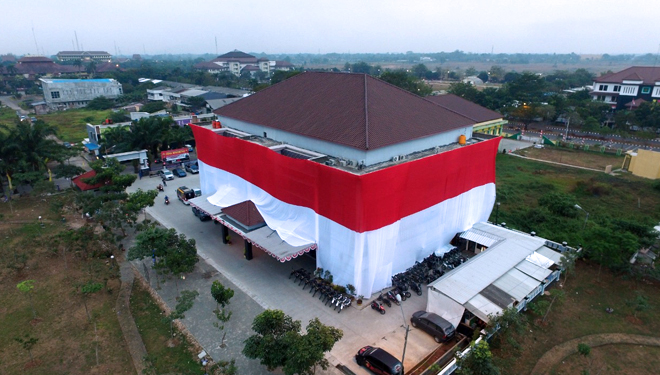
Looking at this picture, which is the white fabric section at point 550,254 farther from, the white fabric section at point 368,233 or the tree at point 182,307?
the tree at point 182,307

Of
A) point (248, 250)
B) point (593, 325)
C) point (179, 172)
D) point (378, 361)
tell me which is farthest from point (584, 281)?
point (179, 172)

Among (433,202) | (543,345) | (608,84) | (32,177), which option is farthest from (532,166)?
(32,177)

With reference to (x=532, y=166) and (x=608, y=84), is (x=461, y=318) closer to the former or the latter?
(x=532, y=166)

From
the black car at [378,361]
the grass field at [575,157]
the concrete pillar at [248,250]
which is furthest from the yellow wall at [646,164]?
A: the concrete pillar at [248,250]

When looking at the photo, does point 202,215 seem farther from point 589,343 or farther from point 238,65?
point 238,65

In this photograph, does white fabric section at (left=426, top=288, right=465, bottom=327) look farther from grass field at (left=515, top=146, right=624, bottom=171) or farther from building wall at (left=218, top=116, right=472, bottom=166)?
grass field at (left=515, top=146, right=624, bottom=171)

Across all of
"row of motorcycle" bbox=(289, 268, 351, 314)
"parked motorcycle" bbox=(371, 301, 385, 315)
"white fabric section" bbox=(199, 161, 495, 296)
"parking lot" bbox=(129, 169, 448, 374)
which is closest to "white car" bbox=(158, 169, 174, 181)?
"white fabric section" bbox=(199, 161, 495, 296)
